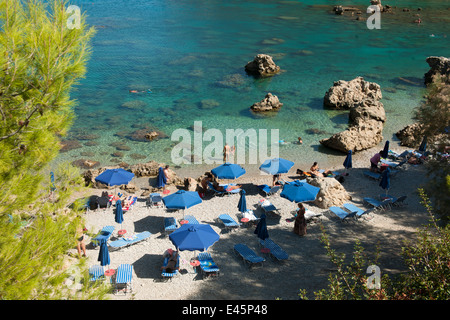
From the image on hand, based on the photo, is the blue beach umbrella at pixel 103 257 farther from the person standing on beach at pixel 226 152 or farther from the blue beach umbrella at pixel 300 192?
the person standing on beach at pixel 226 152

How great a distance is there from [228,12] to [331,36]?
26794 mm

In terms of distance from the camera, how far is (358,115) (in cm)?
2898

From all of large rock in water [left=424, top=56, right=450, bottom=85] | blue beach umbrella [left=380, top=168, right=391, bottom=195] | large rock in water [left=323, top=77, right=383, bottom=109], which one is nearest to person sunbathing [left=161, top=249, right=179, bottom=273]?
blue beach umbrella [left=380, top=168, right=391, bottom=195]

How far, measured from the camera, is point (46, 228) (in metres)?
6.77

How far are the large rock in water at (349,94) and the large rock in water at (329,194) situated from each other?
51.4 feet

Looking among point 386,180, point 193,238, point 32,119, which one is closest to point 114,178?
point 193,238

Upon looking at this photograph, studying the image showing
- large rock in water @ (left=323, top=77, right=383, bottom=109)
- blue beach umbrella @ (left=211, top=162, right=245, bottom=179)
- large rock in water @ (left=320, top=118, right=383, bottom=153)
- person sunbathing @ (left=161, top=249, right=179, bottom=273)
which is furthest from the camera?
large rock in water @ (left=323, top=77, right=383, bottom=109)

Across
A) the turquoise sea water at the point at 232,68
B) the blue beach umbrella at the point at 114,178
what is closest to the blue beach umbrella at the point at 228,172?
the blue beach umbrella at the point at 114,178

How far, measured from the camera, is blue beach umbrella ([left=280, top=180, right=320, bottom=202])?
16812 mm

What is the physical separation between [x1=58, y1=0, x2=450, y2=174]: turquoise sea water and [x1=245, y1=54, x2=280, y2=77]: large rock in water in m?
1.38

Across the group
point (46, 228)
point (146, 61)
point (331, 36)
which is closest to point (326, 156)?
point (46, 228)

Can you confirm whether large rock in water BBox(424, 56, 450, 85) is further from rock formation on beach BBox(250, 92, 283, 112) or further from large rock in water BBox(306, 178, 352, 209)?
large rock in water BBox(306, 178, 352, 209)

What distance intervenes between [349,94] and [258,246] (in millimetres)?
22126

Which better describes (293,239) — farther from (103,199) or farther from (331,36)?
(331,36)
